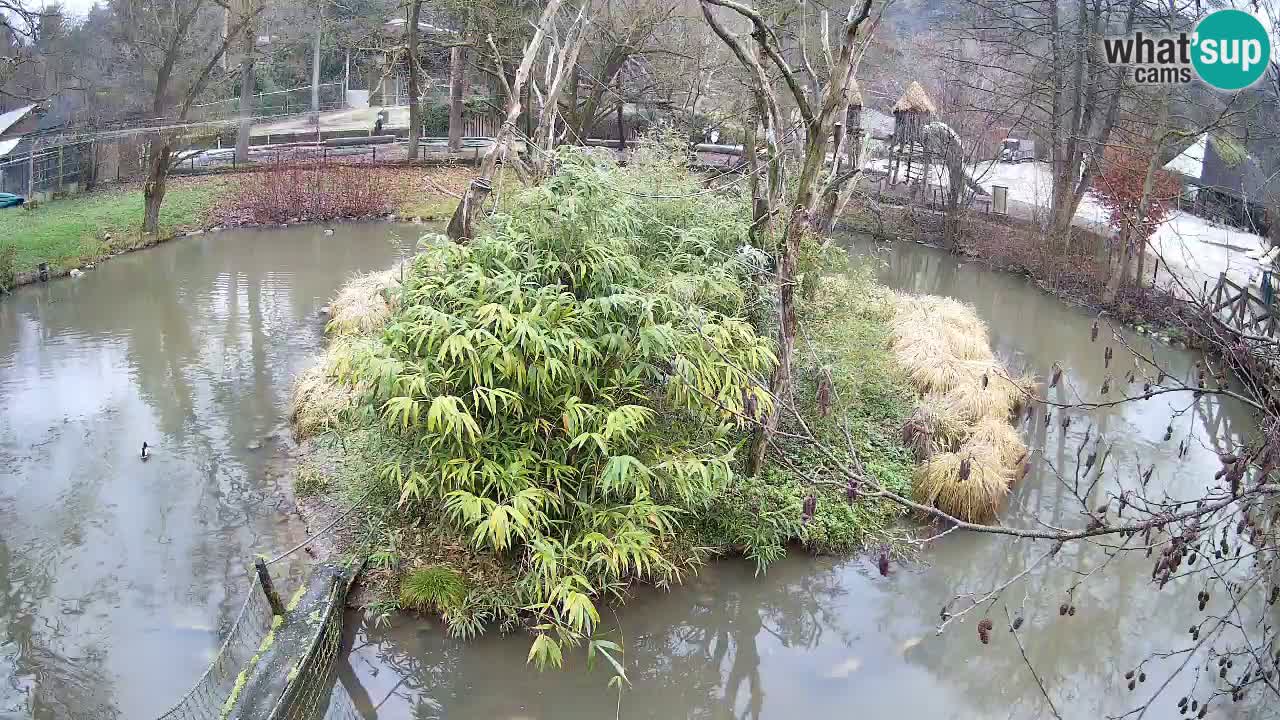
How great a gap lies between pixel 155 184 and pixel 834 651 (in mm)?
12122

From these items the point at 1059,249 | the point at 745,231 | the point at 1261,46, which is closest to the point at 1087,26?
the point at 1059,249

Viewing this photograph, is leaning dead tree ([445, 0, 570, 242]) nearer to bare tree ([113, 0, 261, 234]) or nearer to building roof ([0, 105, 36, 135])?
bare tree ([113, 0, 261, 234])

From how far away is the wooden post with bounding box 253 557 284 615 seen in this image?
16.4ft

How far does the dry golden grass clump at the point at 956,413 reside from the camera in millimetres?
6625

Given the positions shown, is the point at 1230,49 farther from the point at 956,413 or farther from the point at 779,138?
the point at 779,138

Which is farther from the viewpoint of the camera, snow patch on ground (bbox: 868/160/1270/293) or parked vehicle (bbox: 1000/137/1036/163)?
parked vehicle (bbox: 1000/137/1036/163)

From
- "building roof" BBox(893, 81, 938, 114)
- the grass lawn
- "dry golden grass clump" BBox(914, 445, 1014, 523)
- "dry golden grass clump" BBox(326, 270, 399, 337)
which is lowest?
"dry golden grass clump" BBox(914, 445, 1014, 523)

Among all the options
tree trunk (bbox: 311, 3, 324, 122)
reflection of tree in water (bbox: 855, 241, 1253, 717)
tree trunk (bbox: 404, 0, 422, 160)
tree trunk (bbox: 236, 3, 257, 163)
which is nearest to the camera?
reflection of tree in water (bbox: 855, 241, 1253, 717)

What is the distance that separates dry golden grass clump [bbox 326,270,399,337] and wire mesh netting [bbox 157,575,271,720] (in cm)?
360

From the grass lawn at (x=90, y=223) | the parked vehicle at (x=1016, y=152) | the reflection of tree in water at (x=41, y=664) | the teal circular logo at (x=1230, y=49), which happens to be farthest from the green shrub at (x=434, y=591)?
the parked vehicle at (x=1016, y=152)

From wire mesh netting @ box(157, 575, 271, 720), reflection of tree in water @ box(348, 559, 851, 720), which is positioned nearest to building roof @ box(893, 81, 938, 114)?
reflection of tree in water @ box(348, 559, 851, 720)

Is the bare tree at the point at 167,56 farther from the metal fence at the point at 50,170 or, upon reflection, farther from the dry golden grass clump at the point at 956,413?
the dry golden grass clump at the point at 956,413

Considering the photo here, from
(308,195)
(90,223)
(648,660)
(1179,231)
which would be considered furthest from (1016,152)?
(648,660)

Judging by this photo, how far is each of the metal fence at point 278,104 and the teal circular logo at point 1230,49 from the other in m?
15.9
